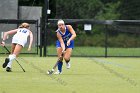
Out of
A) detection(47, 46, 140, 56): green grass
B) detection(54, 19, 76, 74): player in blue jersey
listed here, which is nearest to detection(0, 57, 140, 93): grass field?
detection(54, 19, 76, 74): player in blue jersey

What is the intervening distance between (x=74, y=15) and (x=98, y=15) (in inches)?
221

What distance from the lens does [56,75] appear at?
1778 cm

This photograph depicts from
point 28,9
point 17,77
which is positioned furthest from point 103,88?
point 28,9

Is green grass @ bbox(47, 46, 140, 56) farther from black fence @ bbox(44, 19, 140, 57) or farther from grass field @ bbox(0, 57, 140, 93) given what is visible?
grass field @ bbox(0, 57, 140, 93)

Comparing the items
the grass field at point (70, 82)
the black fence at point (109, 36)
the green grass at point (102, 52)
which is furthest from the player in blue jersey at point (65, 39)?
the green grass at point (102, 52)

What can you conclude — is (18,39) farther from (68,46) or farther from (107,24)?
(107,24)

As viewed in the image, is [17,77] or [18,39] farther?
[18,39]

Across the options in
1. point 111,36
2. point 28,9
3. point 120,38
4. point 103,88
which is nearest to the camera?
point 103,88

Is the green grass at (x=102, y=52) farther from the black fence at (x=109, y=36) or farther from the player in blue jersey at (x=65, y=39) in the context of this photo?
the player in blue jersey at (x=65, y=39)

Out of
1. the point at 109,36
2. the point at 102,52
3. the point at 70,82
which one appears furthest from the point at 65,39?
the point at 109,36

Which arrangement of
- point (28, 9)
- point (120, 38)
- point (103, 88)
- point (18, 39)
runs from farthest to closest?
point (28, 9)
point (120, 38)
point (18, 39)
point (103, 88)

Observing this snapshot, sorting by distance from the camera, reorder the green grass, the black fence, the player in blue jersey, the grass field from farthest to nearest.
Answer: the green grass
the black fence
the player in blue jersey
the grass field

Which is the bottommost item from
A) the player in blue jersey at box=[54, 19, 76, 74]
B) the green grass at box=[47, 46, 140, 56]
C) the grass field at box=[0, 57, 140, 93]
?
the green grass at box=[47, 46, 140, 56]

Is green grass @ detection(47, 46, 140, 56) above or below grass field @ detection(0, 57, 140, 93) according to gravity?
below
